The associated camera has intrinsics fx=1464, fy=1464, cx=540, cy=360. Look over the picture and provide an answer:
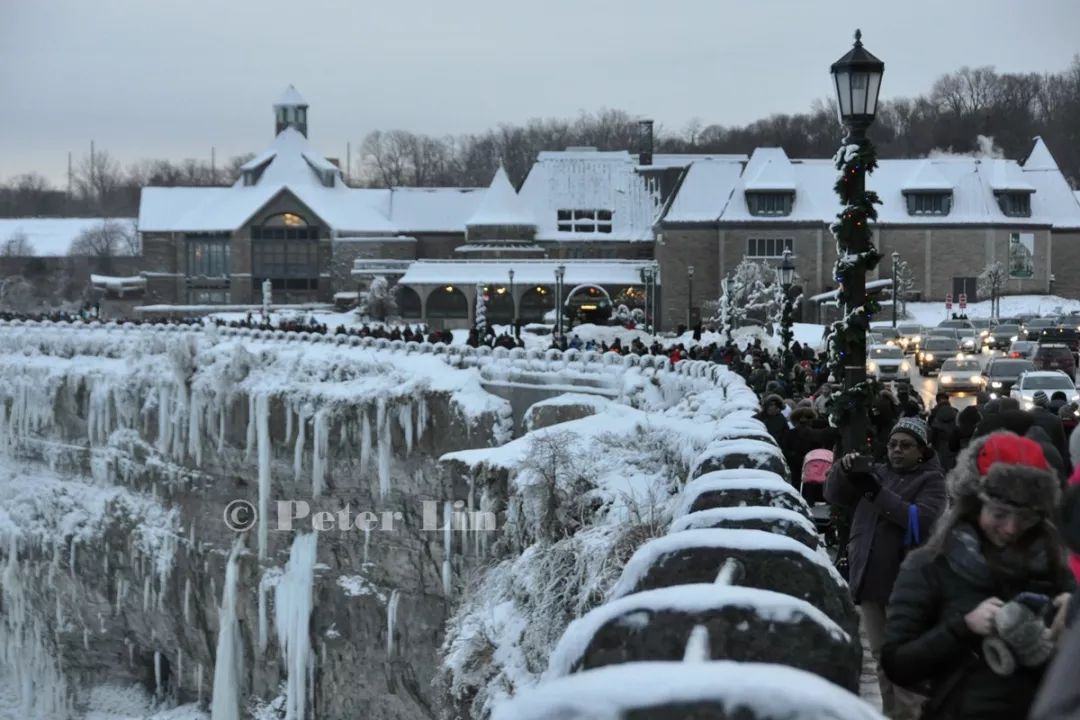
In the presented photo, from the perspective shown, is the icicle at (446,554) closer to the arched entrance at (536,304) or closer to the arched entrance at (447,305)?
the arched entrance at (536,304)

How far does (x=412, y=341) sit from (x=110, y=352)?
40.6 feet

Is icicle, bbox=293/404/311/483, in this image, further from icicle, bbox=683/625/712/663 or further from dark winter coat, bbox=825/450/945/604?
icicle, bbox=683/625/712/663

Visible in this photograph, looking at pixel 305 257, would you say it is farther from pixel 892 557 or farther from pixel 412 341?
pixel 892 557

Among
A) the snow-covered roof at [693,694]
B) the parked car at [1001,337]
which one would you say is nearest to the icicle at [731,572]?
the snow-covered roof at [693,694]

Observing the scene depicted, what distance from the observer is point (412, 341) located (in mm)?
39938

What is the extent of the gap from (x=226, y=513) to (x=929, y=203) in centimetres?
4946

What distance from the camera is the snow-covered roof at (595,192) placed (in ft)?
269

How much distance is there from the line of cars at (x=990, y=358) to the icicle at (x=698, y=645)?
2300 centimetres

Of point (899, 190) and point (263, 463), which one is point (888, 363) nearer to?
point (263, 463)

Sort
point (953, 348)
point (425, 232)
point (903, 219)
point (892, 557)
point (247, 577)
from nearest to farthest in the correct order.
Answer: point (892, 557), point (247, 577), point (953, 348), point (903, 219), point (425, 232)

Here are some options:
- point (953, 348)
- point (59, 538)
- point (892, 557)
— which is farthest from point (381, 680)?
point (892, 557)

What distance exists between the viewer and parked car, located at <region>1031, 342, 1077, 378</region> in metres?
38.2

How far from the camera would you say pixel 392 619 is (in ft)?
103

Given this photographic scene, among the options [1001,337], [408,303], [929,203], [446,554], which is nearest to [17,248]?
[408,303]
